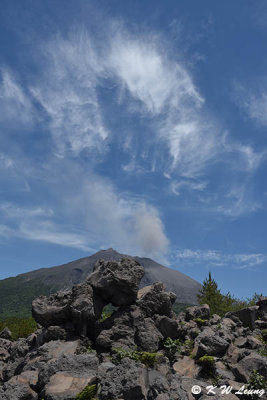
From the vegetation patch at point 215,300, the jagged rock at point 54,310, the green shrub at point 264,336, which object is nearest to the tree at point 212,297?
the vegetation patch at point 215,300

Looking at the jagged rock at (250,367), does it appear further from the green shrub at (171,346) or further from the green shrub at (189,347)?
the green shrub at (171,346)

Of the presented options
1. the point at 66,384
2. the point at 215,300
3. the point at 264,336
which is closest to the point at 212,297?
the point at 215,300

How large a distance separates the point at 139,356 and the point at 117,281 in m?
6.00

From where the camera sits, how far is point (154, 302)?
24.4 metres

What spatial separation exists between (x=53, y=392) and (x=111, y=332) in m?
8.91

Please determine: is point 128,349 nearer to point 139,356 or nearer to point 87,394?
point 139,356

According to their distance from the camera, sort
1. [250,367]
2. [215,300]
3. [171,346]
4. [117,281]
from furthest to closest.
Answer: [215,300], [117,281], [171,346], [250,367]

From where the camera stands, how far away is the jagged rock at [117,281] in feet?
76.6

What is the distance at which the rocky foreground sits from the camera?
1348 cm

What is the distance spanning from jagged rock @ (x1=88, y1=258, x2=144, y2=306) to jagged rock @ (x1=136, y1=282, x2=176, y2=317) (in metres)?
0.90

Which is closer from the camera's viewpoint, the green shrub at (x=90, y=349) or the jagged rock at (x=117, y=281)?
the green shrub at (x=90, y=349)

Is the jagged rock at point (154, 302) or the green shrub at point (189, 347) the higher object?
the jagged rock at point (154, 302)

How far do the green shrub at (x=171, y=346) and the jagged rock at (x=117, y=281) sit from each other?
14.1 feet

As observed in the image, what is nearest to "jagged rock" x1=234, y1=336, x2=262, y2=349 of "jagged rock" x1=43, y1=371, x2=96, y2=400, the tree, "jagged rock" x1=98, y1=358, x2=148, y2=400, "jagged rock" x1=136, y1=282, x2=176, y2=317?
"jagged rock" x1=136, y1=282, x2=176, y2=317
